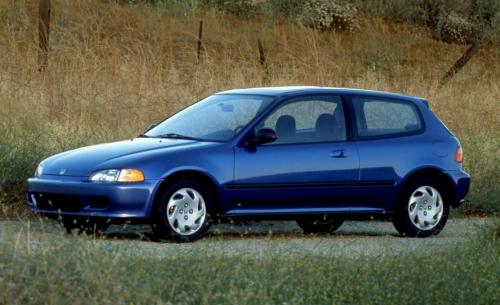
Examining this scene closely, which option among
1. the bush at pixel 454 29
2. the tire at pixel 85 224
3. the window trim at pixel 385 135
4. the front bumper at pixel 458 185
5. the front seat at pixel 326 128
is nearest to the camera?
the tire at pixel 85 224

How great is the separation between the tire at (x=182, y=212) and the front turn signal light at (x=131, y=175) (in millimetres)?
247

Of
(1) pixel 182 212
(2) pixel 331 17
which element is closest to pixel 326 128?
(1) pixel 182 212

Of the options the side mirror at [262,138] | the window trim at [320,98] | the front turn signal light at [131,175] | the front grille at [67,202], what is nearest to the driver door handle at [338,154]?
the window trim at [320,98]

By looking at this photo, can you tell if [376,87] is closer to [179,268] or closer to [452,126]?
[452,126]

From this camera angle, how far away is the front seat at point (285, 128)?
14.2m

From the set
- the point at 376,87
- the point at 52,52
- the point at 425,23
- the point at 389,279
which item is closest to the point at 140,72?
the point at 52,52

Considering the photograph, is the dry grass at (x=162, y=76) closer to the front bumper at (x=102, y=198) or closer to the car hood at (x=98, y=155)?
the car hood at (x=98, y=155)

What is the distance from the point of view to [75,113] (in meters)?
20.2

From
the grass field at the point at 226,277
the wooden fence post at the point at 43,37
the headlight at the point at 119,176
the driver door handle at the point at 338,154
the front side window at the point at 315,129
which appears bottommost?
the grass field at the point at 226,277

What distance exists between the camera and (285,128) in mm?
14289

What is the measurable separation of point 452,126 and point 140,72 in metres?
4.75

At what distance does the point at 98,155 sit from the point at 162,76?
10.2 m

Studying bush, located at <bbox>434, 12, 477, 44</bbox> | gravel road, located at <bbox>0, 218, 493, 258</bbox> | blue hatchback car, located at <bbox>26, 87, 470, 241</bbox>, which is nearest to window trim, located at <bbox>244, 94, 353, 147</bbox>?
blue hatchback car, located at <bbox>26, 87, 470, 241</bbox>

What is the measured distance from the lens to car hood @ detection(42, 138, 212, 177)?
13.5 m
